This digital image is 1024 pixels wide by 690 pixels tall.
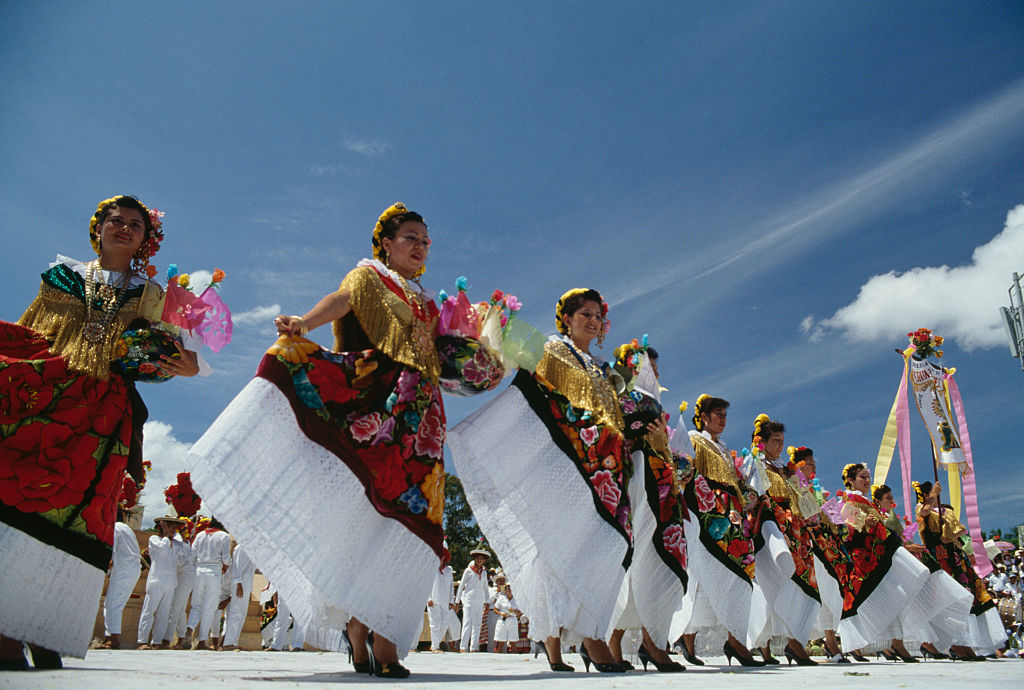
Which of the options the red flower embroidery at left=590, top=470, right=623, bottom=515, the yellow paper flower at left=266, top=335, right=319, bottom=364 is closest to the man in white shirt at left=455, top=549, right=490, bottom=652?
the red flower embroidery at left=590, top=470, right=623, bottom=515

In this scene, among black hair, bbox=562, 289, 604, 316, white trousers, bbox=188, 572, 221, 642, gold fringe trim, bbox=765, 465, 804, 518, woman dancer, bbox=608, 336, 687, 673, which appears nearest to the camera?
woman dancer, bbox=608, 336, 687, 673

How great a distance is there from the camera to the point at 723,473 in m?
6.18

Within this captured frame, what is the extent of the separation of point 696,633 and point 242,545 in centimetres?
430

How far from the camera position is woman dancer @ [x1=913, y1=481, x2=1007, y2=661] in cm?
927

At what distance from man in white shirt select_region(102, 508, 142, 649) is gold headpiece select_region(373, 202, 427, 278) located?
6.42 m

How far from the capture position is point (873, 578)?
786 centimetres

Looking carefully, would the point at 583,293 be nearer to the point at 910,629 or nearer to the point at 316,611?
the point at 316,611

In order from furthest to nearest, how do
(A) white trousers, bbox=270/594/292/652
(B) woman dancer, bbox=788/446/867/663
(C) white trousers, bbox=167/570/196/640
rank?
1. (A) white trousers, bbox=270/594/292/652
2. (C) white trousers, bbox=167/570/196/640
3. (B) woman dancer, bbox=788/446/867/663

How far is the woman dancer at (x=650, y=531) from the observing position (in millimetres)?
4805

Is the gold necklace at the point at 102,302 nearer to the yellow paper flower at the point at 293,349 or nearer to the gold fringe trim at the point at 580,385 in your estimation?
the yellow paper flower at the point at 293,349

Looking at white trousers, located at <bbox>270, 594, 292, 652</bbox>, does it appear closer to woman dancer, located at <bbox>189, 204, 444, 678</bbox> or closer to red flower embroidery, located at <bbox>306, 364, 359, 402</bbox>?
woman dancer, located at <bbox>189, 204, 444, 678</bbox>

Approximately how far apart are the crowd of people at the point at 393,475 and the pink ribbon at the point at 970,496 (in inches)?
171

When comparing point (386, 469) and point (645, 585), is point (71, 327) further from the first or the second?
point (645, 585)

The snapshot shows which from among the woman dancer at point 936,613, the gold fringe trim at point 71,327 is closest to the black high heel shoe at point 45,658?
the gold fringe trim at point 71,327
